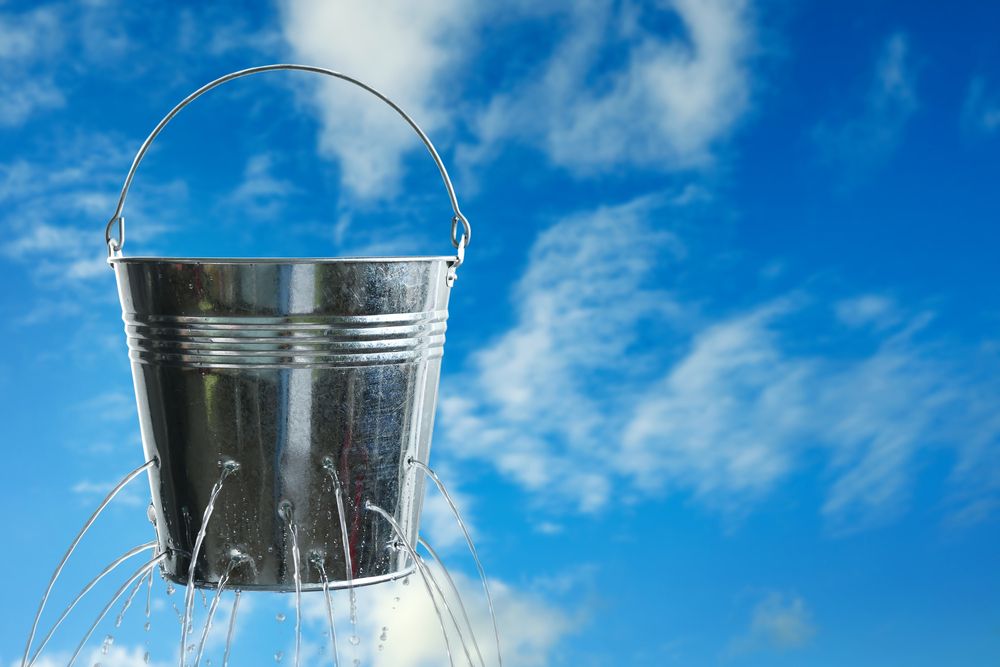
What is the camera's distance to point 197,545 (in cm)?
238

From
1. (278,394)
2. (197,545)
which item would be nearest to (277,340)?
(278,394)

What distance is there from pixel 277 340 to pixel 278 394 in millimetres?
119

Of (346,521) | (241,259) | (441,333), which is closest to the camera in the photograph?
(241,259)

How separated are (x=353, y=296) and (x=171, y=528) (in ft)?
2.40

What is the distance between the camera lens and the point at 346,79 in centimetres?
259

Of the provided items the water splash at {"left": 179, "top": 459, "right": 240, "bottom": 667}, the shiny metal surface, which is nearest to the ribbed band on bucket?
the shiny metal surface

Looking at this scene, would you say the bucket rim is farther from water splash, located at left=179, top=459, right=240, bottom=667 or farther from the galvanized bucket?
water splash, located at left=179, top=459, right=240, bottom=667

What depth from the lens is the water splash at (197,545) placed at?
2309 mm

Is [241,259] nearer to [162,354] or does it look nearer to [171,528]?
[162,354]

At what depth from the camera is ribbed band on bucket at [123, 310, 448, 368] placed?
2.24m

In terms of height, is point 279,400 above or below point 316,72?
below

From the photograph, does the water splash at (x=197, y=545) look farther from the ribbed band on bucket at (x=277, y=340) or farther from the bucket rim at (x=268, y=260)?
the bucket rim at (x=268, y=260)

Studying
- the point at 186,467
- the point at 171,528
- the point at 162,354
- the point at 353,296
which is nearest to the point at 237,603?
the point at 171,528

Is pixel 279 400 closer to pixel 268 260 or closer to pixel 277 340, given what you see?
pixel 277 340
